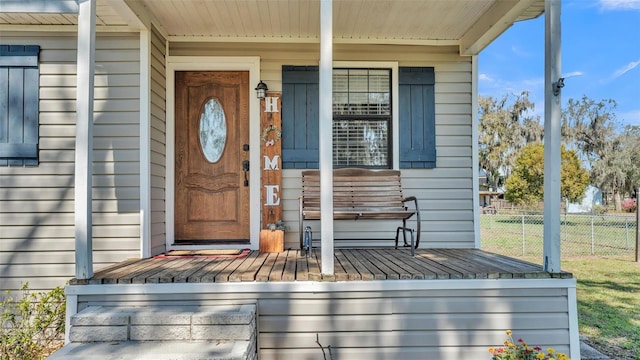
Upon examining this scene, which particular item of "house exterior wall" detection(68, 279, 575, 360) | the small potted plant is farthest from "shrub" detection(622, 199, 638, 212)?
the small potted plant

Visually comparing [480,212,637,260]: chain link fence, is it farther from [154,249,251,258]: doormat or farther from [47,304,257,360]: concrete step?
[47,304,257,360]: concrete step

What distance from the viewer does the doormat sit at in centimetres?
357

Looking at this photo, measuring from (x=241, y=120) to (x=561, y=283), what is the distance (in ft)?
10.4

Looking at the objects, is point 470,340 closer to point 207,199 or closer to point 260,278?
point 260,278

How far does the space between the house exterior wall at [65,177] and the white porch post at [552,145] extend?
3.33m

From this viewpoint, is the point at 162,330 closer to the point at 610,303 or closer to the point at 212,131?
the point at 212,131

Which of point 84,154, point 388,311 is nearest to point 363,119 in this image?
point 388,311

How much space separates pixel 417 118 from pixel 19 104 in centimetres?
381

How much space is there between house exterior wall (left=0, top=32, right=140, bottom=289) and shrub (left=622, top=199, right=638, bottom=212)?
793 inches

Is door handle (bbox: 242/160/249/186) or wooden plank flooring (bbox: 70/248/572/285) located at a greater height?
door handle (bbox: 242/160/249/186)

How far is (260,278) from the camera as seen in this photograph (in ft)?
8.34

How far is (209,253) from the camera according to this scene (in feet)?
12.1

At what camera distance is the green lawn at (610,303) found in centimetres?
330

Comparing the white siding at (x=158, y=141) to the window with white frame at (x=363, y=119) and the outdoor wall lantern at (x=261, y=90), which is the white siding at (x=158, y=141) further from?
the window with white frame at (x=363, y=119)
